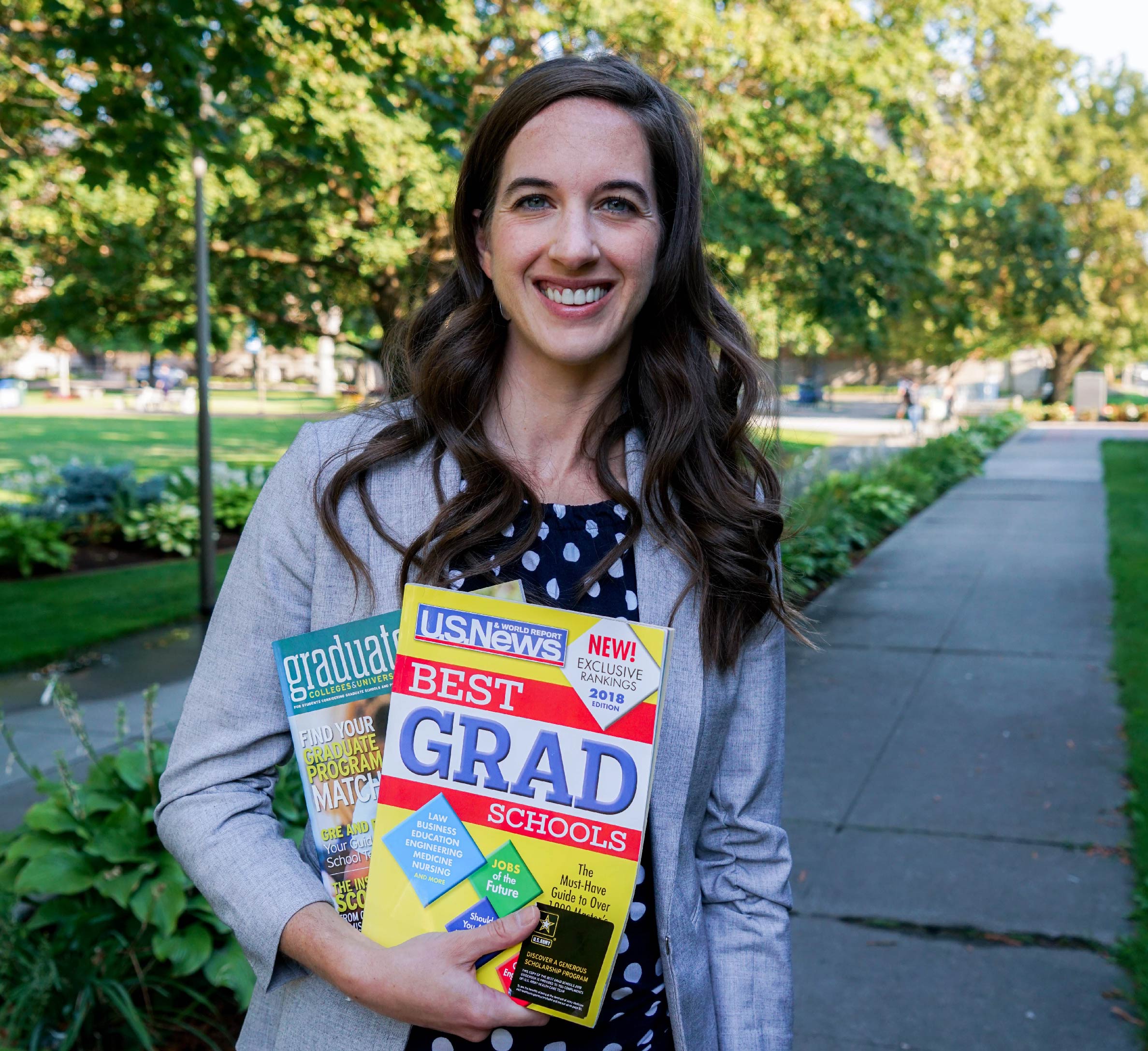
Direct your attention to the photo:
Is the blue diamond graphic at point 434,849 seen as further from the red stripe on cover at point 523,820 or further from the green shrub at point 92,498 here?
the green shrub at point 92,498

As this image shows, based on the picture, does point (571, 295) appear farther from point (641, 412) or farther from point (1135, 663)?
point (1135, 663)

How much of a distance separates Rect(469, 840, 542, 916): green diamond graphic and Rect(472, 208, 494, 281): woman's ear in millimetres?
813

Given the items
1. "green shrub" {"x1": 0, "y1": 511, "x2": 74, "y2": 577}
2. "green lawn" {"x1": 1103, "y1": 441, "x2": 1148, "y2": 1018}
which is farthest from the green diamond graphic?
"green shrub" {"x1": 0, "y1": 511, "x2": 74, "y2": 577}

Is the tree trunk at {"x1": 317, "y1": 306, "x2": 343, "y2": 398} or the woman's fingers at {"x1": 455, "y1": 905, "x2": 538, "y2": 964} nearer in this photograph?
the woman's fingers at {"x1": 455, "y1": 905, "x2": 538, "y2": 964}

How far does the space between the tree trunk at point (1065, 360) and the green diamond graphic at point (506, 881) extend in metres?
52.3

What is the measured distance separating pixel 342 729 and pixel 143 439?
34.0 metres

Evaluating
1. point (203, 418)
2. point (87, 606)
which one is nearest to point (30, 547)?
point (87, 606)

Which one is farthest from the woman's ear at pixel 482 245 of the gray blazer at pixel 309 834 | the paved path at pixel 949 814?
the paved path at pixel 949 814

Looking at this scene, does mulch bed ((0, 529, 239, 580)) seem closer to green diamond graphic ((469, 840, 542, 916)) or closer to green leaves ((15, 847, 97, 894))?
green leaves ((15, 847, 97, 894))

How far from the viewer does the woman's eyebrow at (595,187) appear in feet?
5.22

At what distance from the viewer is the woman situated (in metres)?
1.47

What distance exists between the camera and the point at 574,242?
1.57 m

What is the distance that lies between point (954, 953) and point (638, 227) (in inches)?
131

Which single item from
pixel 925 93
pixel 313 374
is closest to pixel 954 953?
pixel 925 93
